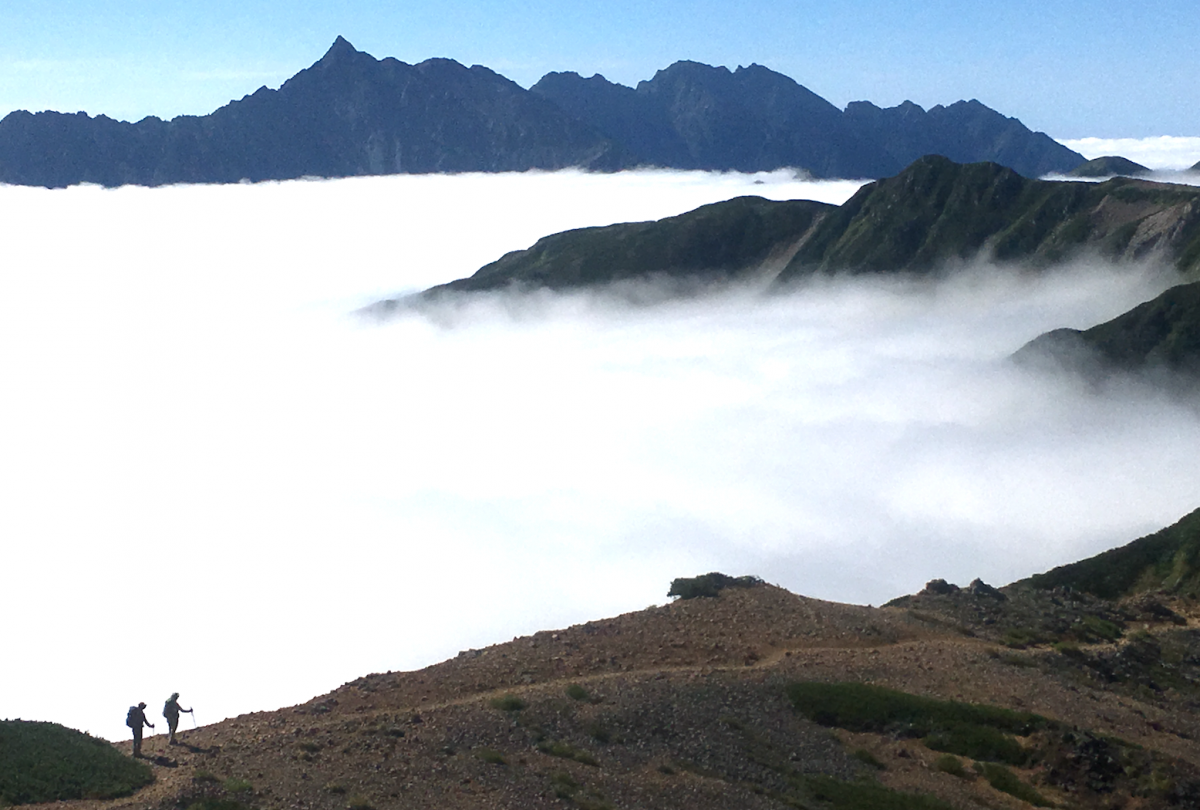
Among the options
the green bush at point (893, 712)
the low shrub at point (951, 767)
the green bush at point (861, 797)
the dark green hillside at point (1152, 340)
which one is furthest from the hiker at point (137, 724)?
the dark green hillside at point (1152, 340)

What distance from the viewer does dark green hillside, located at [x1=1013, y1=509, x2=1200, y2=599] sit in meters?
77.8

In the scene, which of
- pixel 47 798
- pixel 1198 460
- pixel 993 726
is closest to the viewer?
pixel 47 798

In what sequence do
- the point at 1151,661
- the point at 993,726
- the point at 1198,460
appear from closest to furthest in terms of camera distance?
the point at 993,726, the point at 1151,661, the point at 1198,460

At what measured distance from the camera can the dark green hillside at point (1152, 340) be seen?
157m

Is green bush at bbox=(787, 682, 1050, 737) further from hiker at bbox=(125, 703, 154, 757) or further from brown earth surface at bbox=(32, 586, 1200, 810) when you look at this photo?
hiker at bbox=(125, 703, 154, 757)

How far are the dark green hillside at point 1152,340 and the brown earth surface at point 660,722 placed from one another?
125 m

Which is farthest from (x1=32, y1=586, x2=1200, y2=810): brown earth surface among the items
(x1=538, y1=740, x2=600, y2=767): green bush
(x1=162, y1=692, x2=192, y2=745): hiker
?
(x1=162, y1=692, x2=192, y2=745): hiker

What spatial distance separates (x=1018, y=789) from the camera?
35.4 metres

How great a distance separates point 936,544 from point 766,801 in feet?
420

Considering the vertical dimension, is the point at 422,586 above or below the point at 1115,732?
below

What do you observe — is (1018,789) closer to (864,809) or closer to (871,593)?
(864,809)

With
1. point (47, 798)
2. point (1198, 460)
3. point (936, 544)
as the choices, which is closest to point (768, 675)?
point (47, 798)

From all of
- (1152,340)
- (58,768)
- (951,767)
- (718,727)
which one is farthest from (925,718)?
(1152,340)

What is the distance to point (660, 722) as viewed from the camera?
35656 mm
